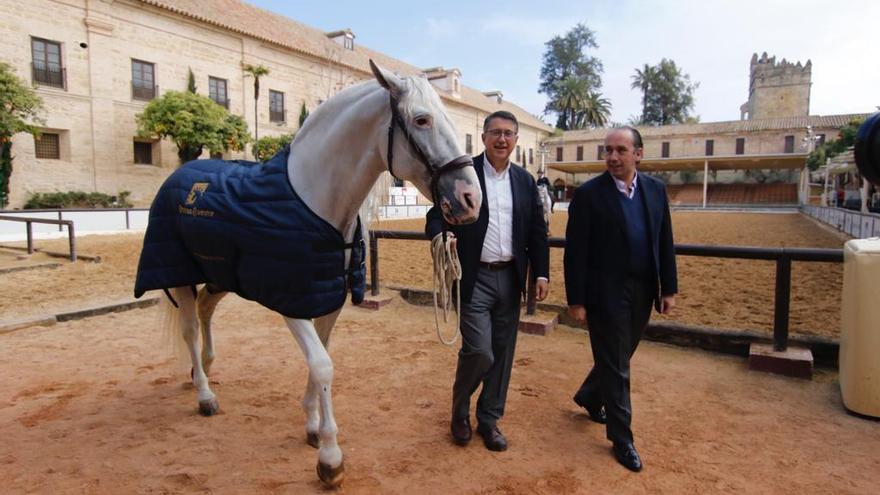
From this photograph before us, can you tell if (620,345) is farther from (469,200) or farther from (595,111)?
(595,111)

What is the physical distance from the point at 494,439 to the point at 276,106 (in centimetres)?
2391

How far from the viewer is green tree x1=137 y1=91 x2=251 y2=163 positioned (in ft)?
56.6

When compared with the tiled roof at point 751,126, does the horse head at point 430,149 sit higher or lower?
lower

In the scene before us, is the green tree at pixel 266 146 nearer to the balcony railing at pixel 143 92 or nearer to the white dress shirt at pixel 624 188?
the balcony railing at pixel 143 92

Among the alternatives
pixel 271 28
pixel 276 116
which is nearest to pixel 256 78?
pixel 276 116

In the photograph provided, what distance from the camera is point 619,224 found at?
94.5 inches

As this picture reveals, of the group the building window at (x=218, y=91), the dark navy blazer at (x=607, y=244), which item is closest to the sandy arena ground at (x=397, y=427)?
the dark navy blazer at (x=607, y=244)

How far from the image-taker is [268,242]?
82.7 inches

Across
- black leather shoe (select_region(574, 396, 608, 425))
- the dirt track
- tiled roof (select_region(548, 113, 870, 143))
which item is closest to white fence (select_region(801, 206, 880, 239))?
the dirt track

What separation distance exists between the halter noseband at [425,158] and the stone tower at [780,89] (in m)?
58.2

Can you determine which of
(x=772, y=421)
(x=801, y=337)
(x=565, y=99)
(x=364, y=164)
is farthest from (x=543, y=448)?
(x=565, y=99)

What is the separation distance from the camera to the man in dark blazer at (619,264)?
240 centimetres

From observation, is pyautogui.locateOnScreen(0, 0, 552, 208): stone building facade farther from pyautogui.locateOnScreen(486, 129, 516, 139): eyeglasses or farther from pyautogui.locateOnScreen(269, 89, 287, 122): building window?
pyautogui.locateOnScreen(486, 129, 516, 139): eyeglasses

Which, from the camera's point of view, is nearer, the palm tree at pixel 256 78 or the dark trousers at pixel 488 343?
the dark trousers at pixel 488 343
